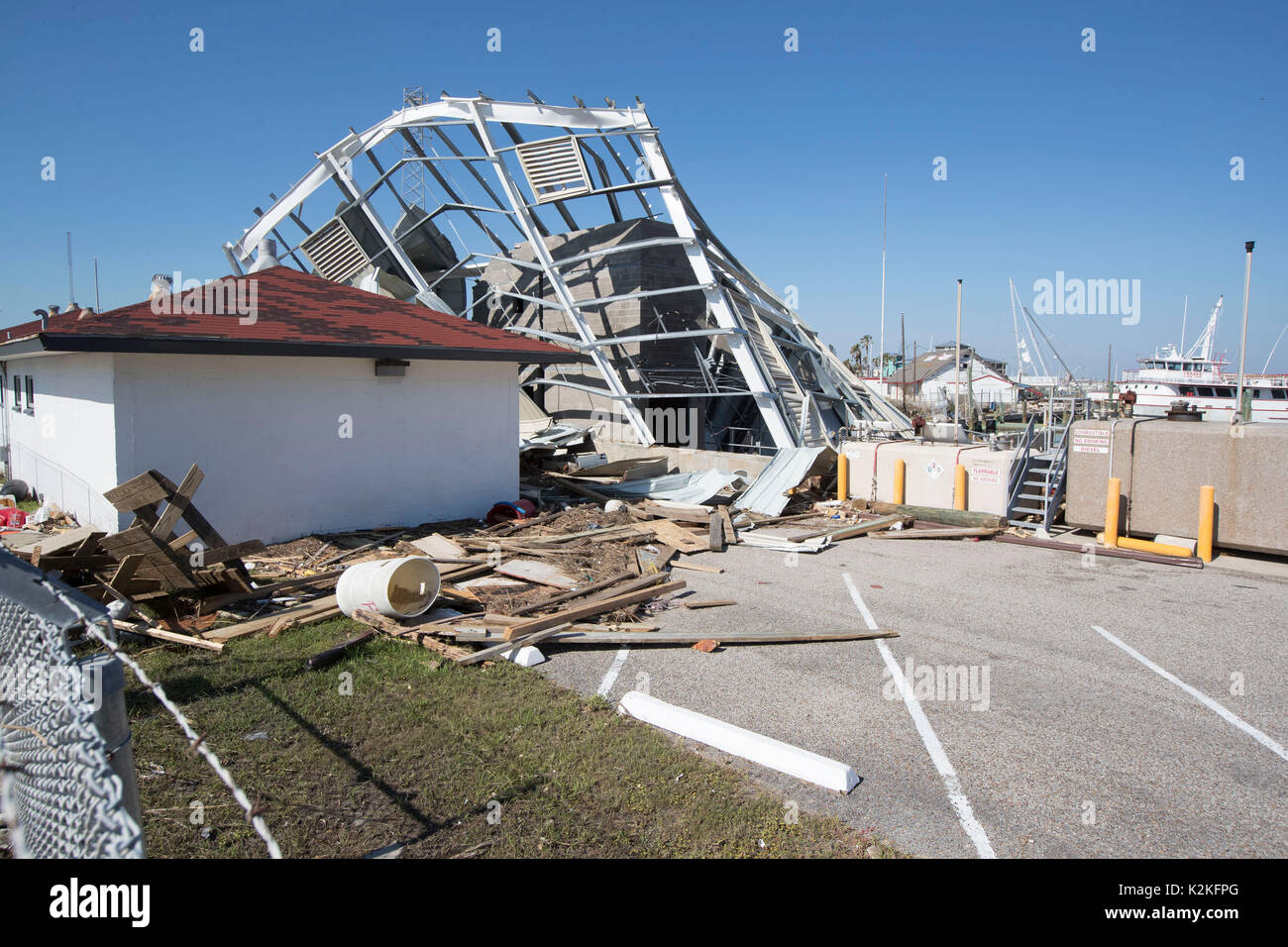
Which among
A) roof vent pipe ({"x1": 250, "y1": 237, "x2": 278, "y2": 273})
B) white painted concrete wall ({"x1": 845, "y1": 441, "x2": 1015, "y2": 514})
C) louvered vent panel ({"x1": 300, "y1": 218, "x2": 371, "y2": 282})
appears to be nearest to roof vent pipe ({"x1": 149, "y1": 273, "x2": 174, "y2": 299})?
roof vent pipe ({"x1": 250, "y1": 237, "x2": 278, "y2": 273})

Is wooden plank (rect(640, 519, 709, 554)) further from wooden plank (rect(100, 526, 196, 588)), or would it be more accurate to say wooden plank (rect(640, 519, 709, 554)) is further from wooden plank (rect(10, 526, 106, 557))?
wooden plank (rect(10, 526, 106, 557))

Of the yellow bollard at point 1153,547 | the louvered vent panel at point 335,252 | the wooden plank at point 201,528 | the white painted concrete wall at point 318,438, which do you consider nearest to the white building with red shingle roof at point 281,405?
the white painted concrete wall at point 318,438

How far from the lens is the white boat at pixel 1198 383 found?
4812cm

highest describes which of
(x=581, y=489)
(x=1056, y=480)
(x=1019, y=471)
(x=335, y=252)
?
(x=335, y=252)

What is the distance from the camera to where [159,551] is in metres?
8.13

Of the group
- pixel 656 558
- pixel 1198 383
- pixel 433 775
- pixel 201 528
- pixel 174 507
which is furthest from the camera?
pixel 1198 383

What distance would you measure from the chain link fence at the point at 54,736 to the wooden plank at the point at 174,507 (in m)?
5.93

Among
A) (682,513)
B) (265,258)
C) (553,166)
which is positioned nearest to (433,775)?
(682,513)

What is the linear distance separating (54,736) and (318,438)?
10.6 m

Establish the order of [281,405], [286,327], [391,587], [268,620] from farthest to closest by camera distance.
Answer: [286,327] → [281,405] → [391,587] → [268,620]

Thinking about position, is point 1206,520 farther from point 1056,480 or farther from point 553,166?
point 553,166

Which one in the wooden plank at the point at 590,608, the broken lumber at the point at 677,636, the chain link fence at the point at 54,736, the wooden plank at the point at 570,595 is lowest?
the broken lumber at the point at 677,636

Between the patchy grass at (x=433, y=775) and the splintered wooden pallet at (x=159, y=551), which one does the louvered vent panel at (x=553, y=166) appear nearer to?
the splintered wooden pallet at (x=159, y=551)

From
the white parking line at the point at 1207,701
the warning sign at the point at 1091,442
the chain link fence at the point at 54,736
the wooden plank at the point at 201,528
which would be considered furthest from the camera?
the warning sign at the point at 1091,442
